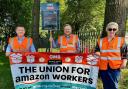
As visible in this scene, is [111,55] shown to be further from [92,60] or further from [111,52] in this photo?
[92,60]

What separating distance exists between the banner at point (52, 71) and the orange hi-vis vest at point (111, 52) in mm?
374

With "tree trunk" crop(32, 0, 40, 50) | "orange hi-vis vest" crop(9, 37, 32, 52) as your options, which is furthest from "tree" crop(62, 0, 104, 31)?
"orange hi-vis vest" crop(9, 37, 32, 52)

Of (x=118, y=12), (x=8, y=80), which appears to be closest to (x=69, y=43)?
(x=118, y=12)

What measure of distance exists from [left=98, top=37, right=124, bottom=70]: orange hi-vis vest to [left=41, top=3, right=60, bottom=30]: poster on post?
1.76 m

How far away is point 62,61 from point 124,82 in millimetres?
3066

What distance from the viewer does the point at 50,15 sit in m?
9.74

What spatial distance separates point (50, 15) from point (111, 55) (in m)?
2.17

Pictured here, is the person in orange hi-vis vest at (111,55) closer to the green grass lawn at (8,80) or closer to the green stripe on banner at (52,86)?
the green stripe on banner at (52,86)

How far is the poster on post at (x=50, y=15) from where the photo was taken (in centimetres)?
965

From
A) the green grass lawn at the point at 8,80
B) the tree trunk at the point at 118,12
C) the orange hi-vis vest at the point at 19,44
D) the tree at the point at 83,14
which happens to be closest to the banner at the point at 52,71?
the orange hi-vis vest at the point at 19,44

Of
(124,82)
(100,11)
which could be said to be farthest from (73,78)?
(100,11)

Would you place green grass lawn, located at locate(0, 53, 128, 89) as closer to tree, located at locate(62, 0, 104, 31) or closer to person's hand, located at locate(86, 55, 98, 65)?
person's hand, located at locate(86, 55, 98, 65)

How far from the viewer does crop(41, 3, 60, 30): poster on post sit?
380 inches

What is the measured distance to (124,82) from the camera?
11031 mm
